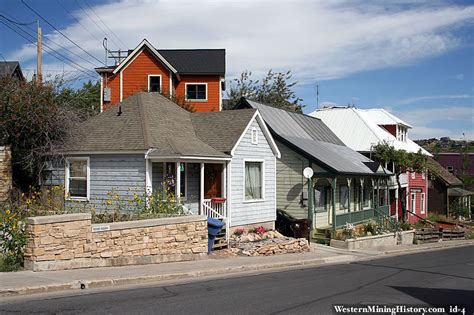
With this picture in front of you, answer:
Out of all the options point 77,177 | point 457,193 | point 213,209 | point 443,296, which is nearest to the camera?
point 443,296

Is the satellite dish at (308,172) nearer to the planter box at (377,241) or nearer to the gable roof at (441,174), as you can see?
the planter box at (377,241)

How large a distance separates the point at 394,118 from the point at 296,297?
3789cm

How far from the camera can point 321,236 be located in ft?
82.1

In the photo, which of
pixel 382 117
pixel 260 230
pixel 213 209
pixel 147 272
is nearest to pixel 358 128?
pixel 382 117

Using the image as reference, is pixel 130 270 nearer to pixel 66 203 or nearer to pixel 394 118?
pixel 66 203

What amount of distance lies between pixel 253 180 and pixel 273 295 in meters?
11.1

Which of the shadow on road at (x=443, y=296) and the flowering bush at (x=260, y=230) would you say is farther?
the flowering bush at (x=260, y=230)

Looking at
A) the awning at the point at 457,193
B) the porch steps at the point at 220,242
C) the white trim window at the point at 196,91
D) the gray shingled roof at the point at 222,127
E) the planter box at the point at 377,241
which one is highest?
the white trim window at the point at 196,91

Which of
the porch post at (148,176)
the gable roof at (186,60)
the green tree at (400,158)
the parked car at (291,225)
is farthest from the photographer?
the green tree at (400,158)

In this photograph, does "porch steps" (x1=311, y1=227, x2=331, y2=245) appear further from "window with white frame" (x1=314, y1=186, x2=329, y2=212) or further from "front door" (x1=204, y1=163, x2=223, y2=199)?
"front door" (x1=204, y1=163, x2=223, y2=199)

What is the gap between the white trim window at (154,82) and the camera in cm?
3569

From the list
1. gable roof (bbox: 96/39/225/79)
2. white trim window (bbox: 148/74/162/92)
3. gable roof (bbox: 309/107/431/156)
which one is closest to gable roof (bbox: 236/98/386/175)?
gable roof (bbox: 309/107/431/156)

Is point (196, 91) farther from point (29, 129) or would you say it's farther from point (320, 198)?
point (29, 129)

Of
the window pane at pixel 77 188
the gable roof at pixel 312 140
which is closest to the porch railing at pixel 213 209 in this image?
the window pane at pixel 77 188
